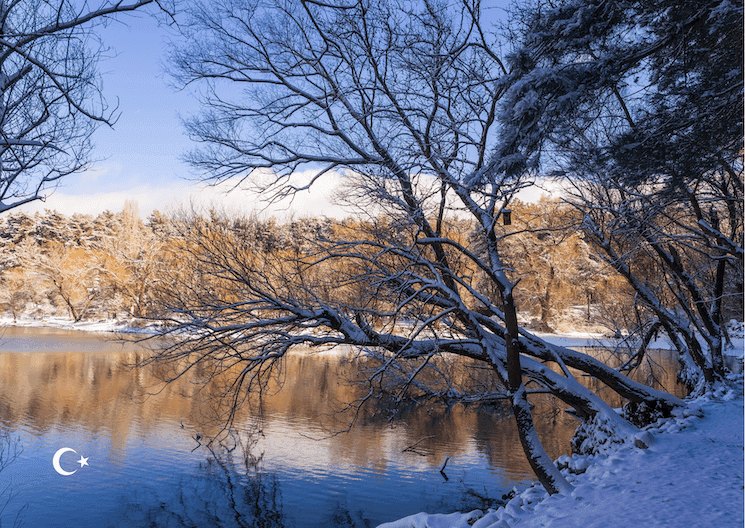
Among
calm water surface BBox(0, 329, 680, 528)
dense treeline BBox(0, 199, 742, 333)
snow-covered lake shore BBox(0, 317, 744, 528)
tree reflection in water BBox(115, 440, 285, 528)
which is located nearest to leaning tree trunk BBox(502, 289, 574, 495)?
snow-covered lake shore BBox(0, 317, 744, 528)

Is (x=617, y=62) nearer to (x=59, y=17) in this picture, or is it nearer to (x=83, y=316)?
(x=59, y=17)

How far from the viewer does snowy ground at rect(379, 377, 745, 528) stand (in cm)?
466

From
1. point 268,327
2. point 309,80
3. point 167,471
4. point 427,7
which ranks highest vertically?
point 427,7

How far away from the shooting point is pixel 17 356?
21.1 m

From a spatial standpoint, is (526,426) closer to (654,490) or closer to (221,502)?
(654,490)

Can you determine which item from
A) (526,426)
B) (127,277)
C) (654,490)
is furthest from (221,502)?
(127,277)

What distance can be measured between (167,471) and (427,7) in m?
9.07

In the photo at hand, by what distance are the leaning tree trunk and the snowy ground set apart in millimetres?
210

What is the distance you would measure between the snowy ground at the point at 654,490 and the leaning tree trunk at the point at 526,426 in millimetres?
210

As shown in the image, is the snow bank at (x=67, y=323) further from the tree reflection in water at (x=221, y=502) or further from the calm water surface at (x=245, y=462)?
the tree reflection in water at (x=221, y=502)

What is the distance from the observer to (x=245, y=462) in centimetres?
1029

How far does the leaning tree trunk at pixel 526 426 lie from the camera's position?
19.7ft

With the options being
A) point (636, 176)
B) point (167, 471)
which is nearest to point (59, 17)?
point (636, 176)

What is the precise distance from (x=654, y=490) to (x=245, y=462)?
748cm
